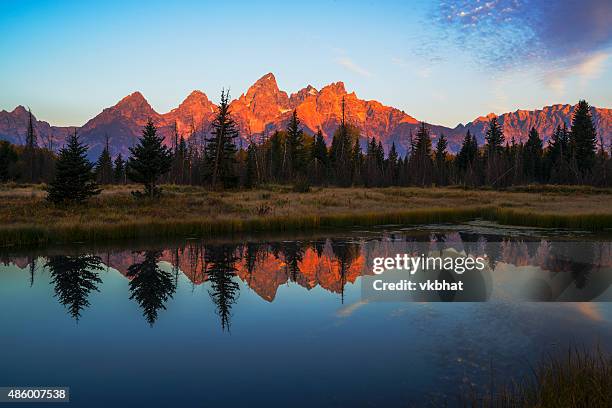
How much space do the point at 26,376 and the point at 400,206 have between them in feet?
109

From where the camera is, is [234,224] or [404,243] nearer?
[404,243]

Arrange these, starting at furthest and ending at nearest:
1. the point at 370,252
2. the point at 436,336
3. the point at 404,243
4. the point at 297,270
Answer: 1. the point at 404,243
2. the point at 370,252
3. the point at 297,270
4. the point at 436,336

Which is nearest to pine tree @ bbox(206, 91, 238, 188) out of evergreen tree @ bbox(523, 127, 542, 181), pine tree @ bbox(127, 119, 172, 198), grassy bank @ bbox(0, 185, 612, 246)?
grassy bank @ bbox(0, 185, 612, 246)

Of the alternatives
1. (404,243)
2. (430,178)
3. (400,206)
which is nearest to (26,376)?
(404,243)

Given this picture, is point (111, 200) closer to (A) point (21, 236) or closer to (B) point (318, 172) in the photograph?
(A) point (21, 236)

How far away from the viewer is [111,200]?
33750 millimetres

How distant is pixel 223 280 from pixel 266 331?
5576 millimetres

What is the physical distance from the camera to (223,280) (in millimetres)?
15734

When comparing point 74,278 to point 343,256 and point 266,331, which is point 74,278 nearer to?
point 266,331

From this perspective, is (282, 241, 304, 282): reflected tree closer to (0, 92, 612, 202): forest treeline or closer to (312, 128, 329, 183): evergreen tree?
(0, 92, 612, 202): forest treeline

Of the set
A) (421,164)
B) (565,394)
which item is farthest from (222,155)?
(421,164)

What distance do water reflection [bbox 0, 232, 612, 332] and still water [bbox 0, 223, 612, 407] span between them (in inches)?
4.0

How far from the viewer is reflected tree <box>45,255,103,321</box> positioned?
42.8 ft

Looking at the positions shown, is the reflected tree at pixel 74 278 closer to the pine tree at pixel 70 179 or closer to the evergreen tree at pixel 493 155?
the pine tree at pixel 70 179
